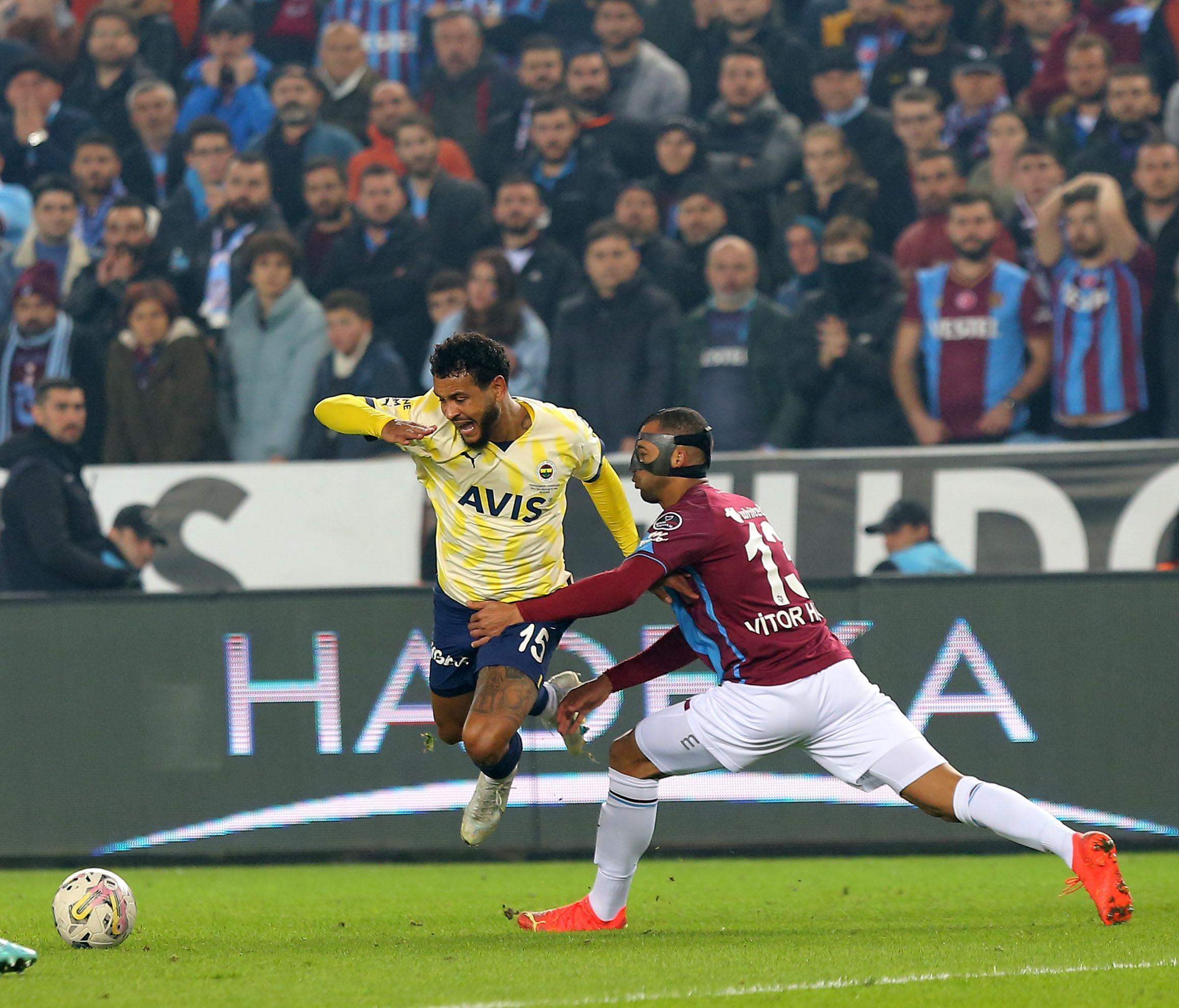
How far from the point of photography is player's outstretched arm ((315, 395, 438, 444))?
6.48m

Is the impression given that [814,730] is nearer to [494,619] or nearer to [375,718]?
[494,619]

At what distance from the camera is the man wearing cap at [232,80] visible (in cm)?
1451

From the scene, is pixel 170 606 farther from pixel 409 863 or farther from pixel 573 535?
pixel 573 535

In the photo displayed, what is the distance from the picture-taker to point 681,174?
42.9 ft

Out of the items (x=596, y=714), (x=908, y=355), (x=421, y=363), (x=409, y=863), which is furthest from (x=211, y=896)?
(x=908, y=355)

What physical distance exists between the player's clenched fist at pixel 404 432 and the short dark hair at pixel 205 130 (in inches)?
333

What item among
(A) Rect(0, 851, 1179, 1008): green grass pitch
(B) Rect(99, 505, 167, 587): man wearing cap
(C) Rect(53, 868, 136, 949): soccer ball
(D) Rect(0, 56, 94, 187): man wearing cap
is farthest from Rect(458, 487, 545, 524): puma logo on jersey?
(D) Rect(0, 56, 94, 187): man wearing cap

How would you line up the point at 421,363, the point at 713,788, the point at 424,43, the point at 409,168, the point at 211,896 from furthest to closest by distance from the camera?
the point at 424,43, the point at 409,168, the point at 421,363, the point at 713,788, the point at 211,896

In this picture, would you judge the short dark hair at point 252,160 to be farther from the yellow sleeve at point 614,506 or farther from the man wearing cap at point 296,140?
the yellow sleeve at point 614,506

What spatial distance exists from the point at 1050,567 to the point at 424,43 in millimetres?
7409

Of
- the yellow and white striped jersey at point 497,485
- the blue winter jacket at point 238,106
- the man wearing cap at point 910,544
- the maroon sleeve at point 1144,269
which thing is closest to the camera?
the yellow and white striped jersey at point 497,485

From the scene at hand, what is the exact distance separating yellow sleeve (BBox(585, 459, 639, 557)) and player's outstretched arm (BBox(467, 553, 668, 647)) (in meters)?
0.79

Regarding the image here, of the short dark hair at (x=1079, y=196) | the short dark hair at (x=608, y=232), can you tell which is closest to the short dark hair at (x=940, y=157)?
the short dark hair at (x=1079, y=196)

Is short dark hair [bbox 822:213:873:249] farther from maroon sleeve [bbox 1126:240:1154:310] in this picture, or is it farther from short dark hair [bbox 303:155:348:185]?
short dark hair [bbox 303:155:348:185]
